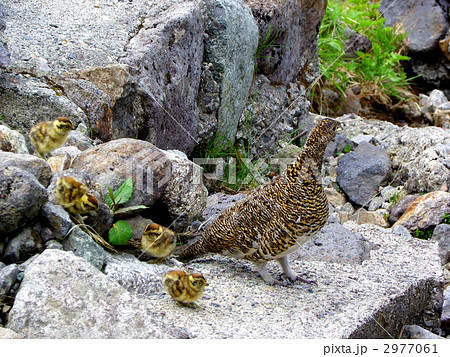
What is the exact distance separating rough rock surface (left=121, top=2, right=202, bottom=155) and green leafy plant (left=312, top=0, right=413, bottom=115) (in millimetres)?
3751

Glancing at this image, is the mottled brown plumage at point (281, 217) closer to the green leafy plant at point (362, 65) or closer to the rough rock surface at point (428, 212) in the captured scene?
the rough rock surface at point (428, 212)

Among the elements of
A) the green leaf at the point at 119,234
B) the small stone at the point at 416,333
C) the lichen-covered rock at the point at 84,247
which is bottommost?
the small stone at the point at 416,333

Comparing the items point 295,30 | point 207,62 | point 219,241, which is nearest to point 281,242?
point 219,241

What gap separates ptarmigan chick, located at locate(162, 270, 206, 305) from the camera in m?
3.60

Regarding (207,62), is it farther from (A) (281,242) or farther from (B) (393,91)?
(B) (393,91)

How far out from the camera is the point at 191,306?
3.70m

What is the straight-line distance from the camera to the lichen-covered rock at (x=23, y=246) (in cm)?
366

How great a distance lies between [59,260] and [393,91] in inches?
338

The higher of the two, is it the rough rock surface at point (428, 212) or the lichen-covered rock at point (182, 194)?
the lichen-covered rock at point (182, 194)

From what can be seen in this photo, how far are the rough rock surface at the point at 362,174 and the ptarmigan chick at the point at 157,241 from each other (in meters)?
3.62

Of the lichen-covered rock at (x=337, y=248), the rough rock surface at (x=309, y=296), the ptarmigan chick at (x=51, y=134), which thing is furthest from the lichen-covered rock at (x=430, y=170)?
the ptarmigan chick at (x=51, y=134)

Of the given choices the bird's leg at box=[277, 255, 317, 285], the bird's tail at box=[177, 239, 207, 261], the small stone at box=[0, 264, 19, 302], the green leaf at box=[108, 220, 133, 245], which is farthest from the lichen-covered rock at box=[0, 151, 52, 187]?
the bird's leg at box=[277, 255, 317, 285]

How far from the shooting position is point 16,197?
141 inches

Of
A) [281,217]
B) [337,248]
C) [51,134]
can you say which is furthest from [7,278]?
[337,248]
